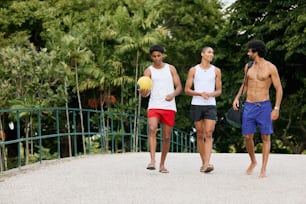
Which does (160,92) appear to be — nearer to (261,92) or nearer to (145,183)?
(261,92)

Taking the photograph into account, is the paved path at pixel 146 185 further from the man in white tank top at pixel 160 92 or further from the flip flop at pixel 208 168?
the man in white tank top at pixel 160 92

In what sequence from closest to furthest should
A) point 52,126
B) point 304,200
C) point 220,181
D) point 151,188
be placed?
point 304,200, point 151,188, point 220,181, point 52,126

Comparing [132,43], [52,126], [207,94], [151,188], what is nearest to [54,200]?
[151,188]

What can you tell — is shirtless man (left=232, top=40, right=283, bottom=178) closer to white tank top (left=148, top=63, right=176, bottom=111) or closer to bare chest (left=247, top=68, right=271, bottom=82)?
bare chest (left=247, top=68, right=271, bottom=82)

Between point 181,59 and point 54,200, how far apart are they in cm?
2697

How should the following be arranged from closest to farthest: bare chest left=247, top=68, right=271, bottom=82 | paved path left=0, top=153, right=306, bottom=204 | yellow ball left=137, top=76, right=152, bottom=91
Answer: paved path left=0, top=153, right=306, bottom=204 < bare chest left=247, top=68, right=271, bottom=82 < yellow ball left=137, top=76, right=152, bottom=91

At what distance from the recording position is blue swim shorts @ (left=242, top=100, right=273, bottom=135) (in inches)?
395

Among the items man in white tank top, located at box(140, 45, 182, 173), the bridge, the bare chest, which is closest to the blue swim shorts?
the bare chest

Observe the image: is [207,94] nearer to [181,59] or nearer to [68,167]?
[68,167]

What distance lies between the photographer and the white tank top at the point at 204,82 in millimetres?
10430

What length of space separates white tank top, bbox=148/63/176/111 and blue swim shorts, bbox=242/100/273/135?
3.53 feet

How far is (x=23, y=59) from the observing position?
2628 cm

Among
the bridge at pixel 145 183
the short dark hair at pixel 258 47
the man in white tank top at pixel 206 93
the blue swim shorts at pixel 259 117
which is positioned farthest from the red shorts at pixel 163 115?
the short dark hair at pixel 258 47

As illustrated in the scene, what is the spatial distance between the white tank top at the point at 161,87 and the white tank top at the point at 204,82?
0.34 meters
